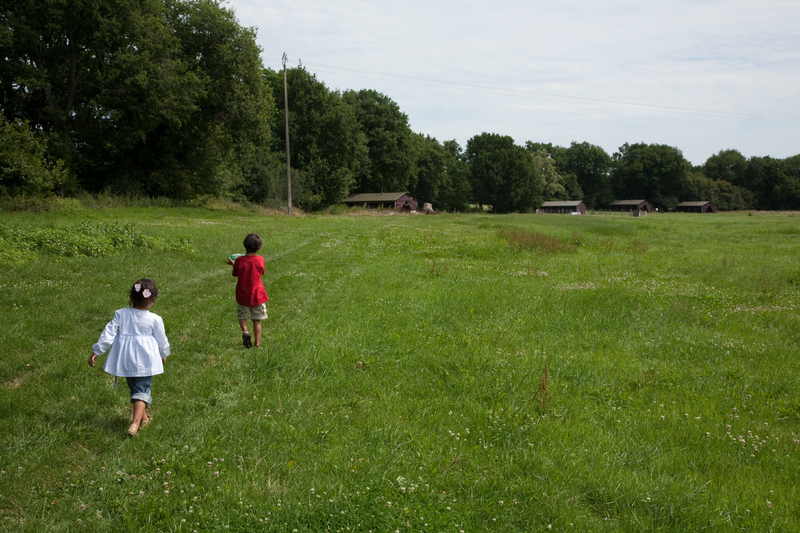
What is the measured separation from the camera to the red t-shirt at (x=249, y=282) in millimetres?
7562

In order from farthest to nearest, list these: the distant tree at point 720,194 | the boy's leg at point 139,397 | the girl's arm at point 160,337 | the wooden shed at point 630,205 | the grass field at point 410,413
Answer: the wooden shed at point 630,205, the distant tree at point 720,194, the girl's arm at point 160,337, the boy's leg at point 139,397, the grass field at point 410,413

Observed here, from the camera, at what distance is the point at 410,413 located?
538 centimetres

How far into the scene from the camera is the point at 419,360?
7.05 meters

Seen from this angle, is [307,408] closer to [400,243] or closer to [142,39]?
[400,243]

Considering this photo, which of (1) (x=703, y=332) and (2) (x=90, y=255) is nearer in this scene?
(1) (x=703, y=332)

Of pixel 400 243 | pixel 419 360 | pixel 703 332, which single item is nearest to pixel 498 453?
pixel 419 360

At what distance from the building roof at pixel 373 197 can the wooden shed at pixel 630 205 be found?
75580 mm

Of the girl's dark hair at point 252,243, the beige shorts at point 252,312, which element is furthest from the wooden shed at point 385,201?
the beige shorts at point 252,312

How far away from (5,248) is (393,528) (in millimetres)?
14448

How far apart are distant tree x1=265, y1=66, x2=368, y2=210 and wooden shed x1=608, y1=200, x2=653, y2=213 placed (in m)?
91.0

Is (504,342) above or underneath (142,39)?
underneath

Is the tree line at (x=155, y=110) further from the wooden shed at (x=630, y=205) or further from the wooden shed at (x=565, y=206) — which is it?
the wooden shed at (x=630, y=205)

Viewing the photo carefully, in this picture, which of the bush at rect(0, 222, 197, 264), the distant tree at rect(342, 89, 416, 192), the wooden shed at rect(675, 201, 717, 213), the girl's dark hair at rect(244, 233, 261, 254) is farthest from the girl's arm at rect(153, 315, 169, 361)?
the wooden shed at rect(675, 201, 717, 213)

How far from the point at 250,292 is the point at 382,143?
259 feet
